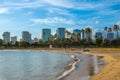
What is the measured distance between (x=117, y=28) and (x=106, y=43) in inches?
1116

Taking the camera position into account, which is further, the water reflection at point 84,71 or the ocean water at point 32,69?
the ocean water at point 32,69

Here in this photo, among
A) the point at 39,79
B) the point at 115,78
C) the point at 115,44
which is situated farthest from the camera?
the point at 115,44

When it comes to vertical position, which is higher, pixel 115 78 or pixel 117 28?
pixel 117 28

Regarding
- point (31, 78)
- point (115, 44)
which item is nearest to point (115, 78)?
point (31, 78)

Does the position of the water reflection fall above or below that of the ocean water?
above

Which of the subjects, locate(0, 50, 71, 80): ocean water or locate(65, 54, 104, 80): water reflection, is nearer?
locate(65, 54, 104, 80): water reflection

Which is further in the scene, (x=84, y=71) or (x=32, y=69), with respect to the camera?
(x=32, y=69)

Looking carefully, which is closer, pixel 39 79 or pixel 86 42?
pixel 39 79

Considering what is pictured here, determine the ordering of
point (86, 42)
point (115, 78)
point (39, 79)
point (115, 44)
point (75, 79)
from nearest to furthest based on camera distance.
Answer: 1. point (115, 78)
2. point (75, 79)
3. point (39, 79)
4. point (115, 44)
5. point (86, 42)

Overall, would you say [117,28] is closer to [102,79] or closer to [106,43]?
[106,43]

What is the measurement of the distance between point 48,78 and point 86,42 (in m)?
165

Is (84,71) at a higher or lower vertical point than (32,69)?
higher

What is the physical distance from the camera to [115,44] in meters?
171

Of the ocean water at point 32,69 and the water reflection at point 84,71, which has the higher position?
the water reflection at point 84,71
